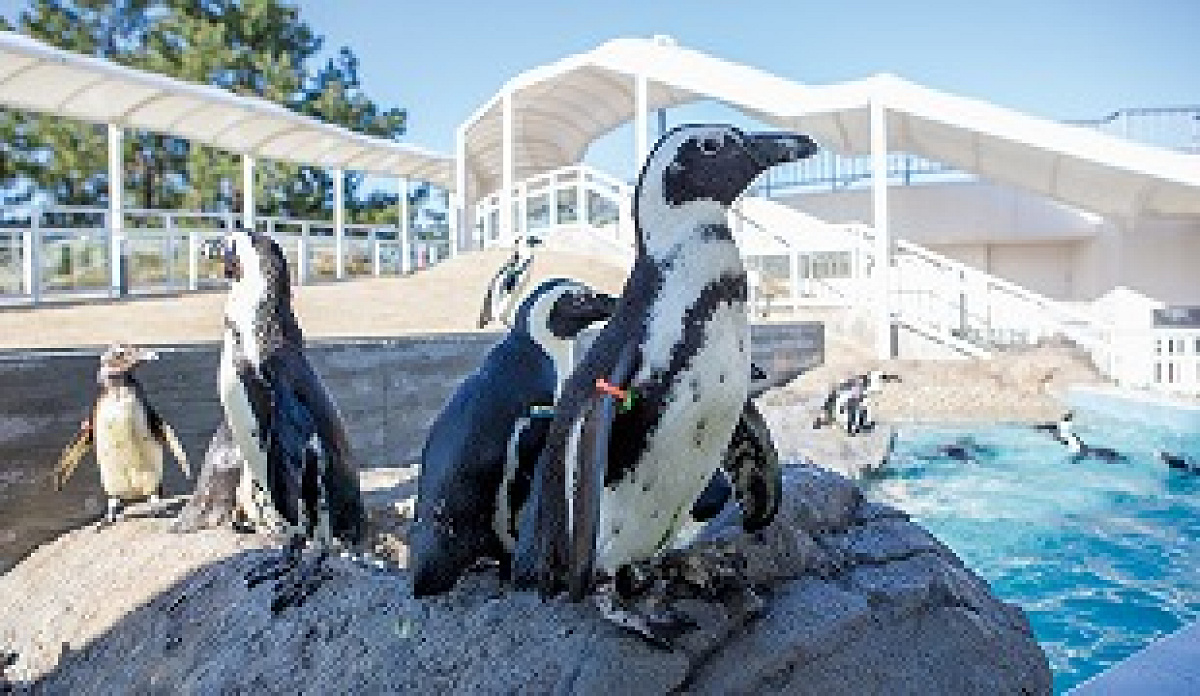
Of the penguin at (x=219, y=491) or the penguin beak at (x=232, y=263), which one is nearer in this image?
the penguin beak at (x=232, y=263)

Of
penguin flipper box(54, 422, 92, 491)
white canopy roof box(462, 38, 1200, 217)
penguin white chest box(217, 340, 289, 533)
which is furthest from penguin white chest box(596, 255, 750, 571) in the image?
white canopy roof box(462, 38, 1200, 217)

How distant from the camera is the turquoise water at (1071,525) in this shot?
564 centimetres

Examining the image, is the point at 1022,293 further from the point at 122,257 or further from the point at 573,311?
the point at 573,311

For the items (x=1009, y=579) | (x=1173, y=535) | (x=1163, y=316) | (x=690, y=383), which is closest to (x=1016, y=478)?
(x=1173, y=535)

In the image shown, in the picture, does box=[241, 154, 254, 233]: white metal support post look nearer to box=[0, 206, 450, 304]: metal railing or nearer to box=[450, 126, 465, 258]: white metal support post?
box=[0, 206, 450, 304]: metal railing

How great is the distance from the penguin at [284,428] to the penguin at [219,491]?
0.49 meters

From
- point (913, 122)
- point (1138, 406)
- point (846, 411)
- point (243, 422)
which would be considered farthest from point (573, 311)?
point (913, 122)

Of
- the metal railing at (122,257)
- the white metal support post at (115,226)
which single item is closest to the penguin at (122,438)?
the metal railing at (122,257)

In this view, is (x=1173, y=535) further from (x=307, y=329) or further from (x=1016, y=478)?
(x=307, y=329)

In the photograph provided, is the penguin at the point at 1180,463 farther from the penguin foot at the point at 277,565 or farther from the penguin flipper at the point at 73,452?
the penguin flipper at the point at 73,452

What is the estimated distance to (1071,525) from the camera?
7.55m

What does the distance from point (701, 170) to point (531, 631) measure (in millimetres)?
1099

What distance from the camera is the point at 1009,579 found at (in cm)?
636

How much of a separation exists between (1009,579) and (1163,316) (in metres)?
14.2
